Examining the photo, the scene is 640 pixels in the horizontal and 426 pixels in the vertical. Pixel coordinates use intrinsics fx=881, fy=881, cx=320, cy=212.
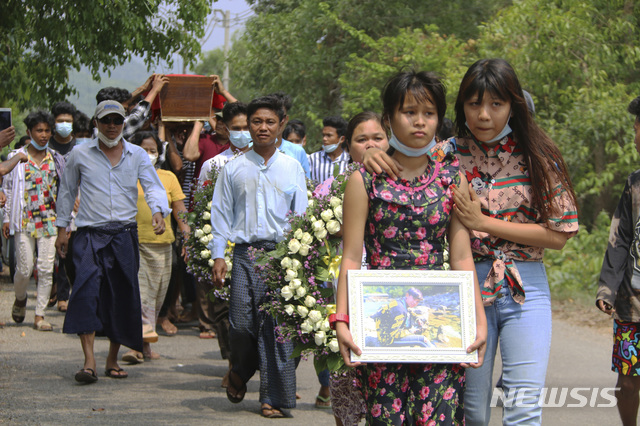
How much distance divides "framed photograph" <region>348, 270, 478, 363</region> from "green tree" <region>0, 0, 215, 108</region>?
12.0 feet

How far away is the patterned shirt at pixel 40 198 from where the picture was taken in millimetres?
11102

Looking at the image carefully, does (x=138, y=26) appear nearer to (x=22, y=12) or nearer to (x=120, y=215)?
(x=22, y=12)

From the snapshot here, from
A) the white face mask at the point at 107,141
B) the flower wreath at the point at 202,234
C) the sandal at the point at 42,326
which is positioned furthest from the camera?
the sandal at the point at 42,326

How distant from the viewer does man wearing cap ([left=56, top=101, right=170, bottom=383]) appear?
8.12 meters

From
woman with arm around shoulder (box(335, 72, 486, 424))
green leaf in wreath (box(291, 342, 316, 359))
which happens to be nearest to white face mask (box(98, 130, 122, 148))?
green leaf in wreath (box(291, 342, 316, 359))

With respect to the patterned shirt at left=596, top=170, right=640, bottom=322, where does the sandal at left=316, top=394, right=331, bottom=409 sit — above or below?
below

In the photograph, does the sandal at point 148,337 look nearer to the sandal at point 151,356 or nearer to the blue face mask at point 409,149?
the sandal at point 151,356

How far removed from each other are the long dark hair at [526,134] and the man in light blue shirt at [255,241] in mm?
2971

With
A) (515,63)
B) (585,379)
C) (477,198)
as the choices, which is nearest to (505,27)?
(515,63)

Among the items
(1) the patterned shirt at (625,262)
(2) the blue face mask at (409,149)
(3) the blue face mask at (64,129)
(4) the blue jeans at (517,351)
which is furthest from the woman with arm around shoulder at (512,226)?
(3) the blue face mask at (64,129)

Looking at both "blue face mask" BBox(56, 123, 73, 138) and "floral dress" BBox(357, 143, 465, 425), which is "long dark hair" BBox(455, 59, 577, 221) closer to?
"floral dress" BBox(357, 143, 465, 425)

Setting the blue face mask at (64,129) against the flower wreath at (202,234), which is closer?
the flower wreath at (202,234)

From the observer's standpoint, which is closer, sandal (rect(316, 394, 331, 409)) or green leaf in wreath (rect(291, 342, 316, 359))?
green leaf in wreath (rect(291, 342, 316, 359))

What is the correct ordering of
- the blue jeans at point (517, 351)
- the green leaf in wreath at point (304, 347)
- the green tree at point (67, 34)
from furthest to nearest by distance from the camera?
the green tree at point (67, 34), the green leaf in wreath at point (304, 347), the blue jeans at point (517, 351)
